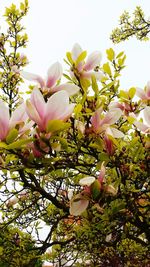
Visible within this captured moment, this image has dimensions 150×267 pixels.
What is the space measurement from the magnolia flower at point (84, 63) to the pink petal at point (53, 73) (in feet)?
0.72

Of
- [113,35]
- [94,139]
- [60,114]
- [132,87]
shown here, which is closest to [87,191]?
[94,139]

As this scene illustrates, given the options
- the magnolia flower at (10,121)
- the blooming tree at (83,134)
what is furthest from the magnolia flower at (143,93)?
the magnolia flower at (10,121)

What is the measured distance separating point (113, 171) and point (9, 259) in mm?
1944

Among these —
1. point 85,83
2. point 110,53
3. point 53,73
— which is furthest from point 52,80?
point 110,53

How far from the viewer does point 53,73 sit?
61.9 inches

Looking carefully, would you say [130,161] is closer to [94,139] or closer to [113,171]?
[113,171]

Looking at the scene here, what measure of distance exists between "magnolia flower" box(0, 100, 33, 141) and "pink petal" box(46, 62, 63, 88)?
269 millimetres

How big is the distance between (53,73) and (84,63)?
0.28m

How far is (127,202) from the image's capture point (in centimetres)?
187

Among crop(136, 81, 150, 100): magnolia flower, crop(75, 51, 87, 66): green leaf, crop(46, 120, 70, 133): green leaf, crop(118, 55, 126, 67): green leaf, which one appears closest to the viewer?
crop(46, 120, 70, 133): green leaf

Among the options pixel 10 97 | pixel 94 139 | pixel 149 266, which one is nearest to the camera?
pixel 94 139

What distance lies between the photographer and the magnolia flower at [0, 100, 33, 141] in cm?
129

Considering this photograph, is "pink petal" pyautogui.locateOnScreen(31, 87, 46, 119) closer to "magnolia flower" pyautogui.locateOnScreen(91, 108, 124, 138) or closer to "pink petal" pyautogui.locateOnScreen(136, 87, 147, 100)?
"magnolia flower" pyautogui.locateOnScreen(91, 108, 124, 138)

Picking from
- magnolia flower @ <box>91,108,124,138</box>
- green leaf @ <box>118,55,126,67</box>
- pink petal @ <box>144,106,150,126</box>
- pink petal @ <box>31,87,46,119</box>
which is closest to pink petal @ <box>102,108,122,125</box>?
magnolia flower @ <box>91,108,124,138</box>
